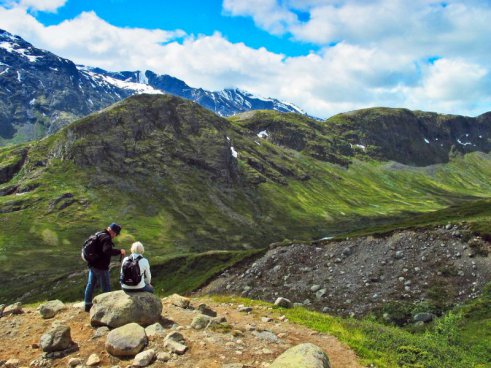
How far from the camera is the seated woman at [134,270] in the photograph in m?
20.7

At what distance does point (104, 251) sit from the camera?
21609mm

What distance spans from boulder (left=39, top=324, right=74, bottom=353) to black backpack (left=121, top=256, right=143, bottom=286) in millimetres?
3466

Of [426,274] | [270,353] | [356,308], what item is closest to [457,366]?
[270,353]

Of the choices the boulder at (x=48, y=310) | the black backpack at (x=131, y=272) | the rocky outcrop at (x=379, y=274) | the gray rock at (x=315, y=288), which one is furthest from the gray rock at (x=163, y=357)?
the gray rock at (x=315, y=288)

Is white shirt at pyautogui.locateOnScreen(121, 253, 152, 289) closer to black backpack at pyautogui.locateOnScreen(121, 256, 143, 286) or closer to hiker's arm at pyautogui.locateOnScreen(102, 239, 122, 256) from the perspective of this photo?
black backpack at pyautogui.locateOnScreen(121, 256, 143, 286)

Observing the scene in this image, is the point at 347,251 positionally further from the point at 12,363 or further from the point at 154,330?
the point at 12,363

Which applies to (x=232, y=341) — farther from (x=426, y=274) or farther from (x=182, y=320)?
(x=426, y=274)

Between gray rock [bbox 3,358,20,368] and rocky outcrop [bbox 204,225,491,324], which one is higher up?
gray rock [bbox 3,358,20,368]

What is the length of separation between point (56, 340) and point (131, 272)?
14.3ft

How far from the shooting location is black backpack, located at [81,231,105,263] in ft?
71.0

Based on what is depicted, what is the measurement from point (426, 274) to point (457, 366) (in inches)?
1227

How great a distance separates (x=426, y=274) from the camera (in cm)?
4991

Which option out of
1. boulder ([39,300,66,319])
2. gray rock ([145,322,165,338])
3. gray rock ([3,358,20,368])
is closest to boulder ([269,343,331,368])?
gray rock ([145,322,165,338])

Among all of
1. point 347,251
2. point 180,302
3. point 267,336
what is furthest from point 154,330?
point 347,251
